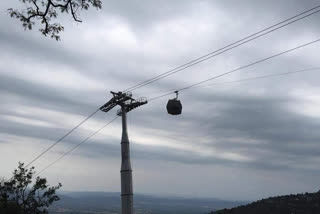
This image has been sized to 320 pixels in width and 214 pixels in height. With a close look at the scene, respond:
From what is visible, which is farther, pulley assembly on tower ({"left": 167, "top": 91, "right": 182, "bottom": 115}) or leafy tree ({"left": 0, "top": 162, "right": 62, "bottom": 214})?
leafy tree ({"left": 0, "top": 162, "right": 62, "bottom": 214})

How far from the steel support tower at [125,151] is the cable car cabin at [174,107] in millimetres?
7393

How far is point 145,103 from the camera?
34000 millimetres

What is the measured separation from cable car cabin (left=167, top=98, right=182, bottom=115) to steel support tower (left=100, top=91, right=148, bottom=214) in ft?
24.3

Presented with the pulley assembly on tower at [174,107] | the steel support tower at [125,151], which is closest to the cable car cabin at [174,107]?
the pulley assembly on tower at [174,107]

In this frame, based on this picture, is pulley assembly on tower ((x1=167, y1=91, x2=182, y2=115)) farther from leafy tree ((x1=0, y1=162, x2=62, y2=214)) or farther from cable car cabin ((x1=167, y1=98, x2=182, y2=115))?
leafy tree ((x1=0, y1=162, x2=62, y2=214))

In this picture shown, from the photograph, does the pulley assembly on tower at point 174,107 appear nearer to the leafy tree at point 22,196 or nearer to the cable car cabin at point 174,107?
the cable car cabin at point 174,107

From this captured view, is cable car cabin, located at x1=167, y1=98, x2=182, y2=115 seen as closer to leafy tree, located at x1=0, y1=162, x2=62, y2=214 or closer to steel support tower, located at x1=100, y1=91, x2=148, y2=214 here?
steel support tower, located at x1=100, y1=91, x2=148, y2=214

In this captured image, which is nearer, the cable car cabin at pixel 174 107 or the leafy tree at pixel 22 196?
the cable car cabin at pixel 174 107

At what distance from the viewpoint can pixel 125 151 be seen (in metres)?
31.9

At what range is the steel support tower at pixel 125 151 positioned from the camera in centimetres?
3034

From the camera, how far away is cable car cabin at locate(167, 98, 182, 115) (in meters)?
26.1

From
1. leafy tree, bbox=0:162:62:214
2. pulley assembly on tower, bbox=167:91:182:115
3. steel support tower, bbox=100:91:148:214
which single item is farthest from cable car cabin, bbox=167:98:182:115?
leafy tree, bbox=0:162:62:214

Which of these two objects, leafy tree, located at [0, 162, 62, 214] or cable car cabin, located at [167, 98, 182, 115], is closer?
cable car cabin, located at [167, 98, 182, 115]

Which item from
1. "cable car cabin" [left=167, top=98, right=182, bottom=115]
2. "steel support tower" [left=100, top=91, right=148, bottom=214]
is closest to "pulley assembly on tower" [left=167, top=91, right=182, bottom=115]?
"cable car cabin" [left=167, top=98, right=182, bottom=115]
